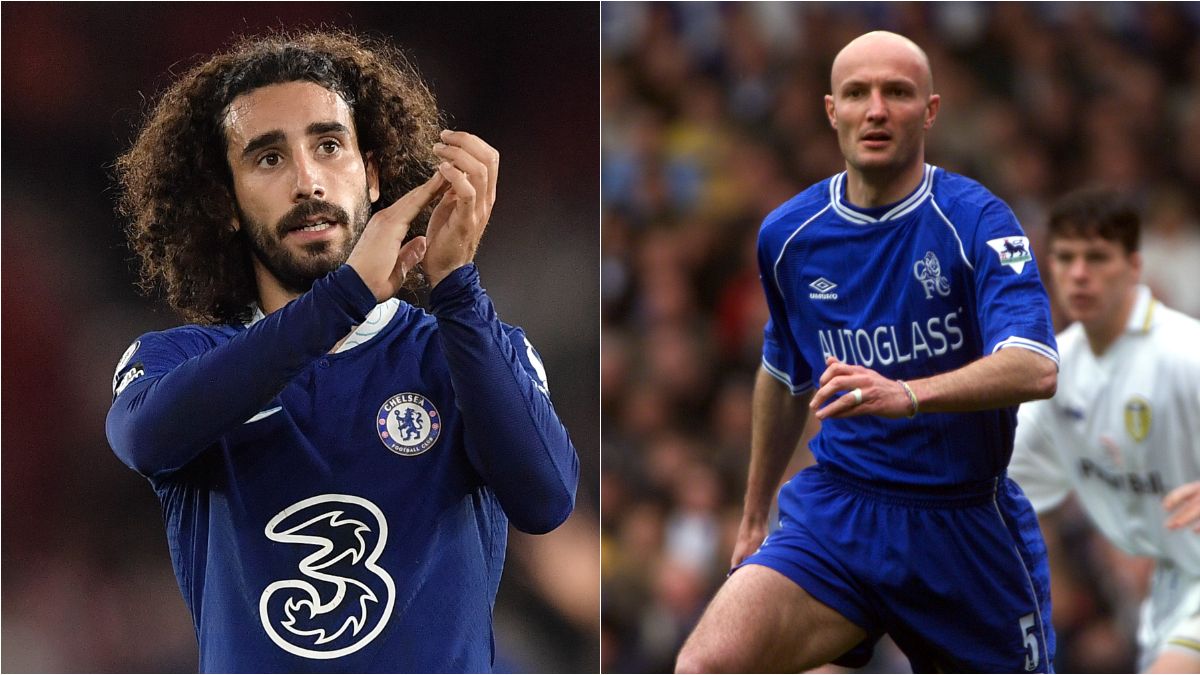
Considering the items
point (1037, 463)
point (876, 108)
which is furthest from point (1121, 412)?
point (876, 108)

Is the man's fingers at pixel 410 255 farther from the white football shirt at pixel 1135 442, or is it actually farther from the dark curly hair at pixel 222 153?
the white football shirt at pixel 1135 442

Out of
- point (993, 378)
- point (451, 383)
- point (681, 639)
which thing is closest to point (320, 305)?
point (451, 383)

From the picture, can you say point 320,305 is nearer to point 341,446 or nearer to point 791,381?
point 341,446

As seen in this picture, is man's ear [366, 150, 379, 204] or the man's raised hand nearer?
the man's raised hand

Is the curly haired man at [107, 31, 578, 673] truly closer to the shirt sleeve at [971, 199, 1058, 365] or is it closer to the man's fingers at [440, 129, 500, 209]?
the man's fingers at [440, 129, 500, 209]

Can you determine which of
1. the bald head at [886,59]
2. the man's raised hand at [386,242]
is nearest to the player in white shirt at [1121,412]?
the bald head at [886,59]

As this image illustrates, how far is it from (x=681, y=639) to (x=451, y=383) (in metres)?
3.61

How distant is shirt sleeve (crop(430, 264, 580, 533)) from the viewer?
2.15m

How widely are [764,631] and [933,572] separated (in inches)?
18.3

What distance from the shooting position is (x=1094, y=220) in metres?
4.82

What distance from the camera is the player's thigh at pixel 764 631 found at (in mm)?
3113

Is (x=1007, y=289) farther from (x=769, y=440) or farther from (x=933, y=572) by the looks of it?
(x=769, y=440)

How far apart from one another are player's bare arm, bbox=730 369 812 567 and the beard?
152cm

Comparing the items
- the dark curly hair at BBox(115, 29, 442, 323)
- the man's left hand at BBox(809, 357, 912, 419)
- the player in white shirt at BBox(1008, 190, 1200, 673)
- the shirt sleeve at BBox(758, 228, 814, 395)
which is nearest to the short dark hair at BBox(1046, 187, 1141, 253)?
the player in white shirt at BBox(1008, 190, 1200, 673)
